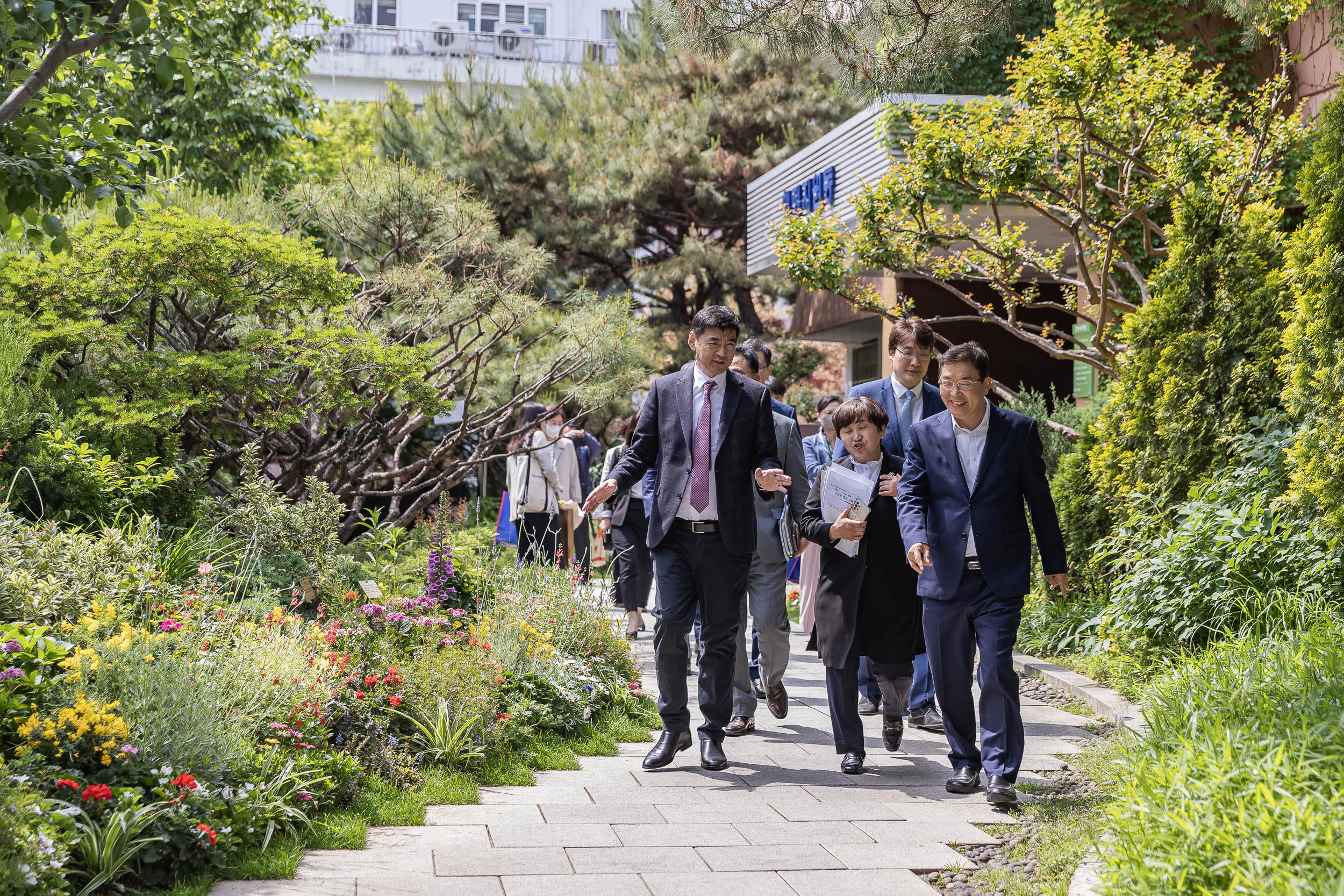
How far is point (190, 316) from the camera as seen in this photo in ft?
30.6

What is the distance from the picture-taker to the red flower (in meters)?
3.59

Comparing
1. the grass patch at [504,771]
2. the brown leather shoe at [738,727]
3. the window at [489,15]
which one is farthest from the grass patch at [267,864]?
the window at [489,15]

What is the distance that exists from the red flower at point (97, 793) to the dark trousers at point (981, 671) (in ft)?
10.8

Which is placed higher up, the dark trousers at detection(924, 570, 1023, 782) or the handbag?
the handbag

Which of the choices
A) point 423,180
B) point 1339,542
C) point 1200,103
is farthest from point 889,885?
point 423,180

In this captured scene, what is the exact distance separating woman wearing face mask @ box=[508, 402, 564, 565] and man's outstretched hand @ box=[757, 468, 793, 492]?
5.26 metres

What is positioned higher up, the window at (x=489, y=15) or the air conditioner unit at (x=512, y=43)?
the window at (x=489, y=15)

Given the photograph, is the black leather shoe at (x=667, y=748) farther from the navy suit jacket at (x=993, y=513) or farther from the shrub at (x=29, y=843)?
the shrub at (x=29, y=843)

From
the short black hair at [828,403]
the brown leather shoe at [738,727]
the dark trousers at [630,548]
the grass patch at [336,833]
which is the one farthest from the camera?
the dark trousers at [630,548]

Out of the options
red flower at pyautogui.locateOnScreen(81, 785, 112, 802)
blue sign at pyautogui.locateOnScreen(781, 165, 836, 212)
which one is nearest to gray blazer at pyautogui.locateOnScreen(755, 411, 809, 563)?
red flower at pyautogui.locateOnScreen(81, 785, 112, 802)

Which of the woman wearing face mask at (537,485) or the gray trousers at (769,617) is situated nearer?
the gray trousers at (769,617)

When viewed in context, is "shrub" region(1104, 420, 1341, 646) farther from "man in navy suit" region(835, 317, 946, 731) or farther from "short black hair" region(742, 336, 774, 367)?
"short black hair" region(742, 336, 774, 367)

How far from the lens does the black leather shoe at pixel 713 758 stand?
557 cm

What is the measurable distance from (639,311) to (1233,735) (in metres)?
21.8
